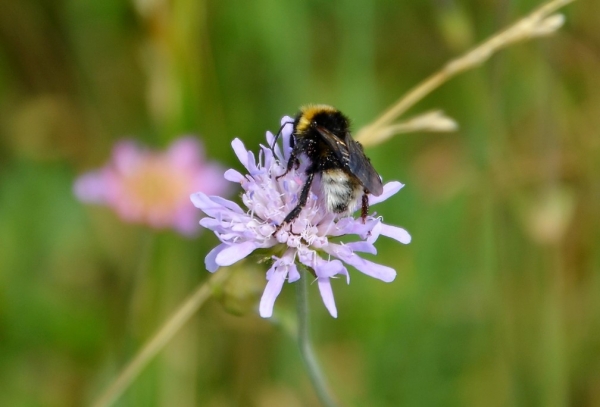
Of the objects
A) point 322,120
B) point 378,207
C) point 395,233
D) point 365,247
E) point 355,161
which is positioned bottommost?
point 365,247

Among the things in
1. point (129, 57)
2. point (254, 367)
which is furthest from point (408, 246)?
point (129, 57)

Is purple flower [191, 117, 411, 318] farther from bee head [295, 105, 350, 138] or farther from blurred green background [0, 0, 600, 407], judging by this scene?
blurred green background [0, 0, 600, 407]

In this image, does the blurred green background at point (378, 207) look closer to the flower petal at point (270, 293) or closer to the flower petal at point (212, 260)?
the flower petal at point (212, 260)

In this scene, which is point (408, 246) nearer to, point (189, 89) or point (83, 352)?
point (189, 89)

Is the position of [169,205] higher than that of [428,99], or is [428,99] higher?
[428,99]

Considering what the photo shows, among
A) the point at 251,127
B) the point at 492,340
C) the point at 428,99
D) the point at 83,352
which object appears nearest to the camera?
the point at 492,340

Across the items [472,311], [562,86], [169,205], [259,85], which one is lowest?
[472,311]

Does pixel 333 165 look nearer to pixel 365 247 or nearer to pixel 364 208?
pixel 364 208

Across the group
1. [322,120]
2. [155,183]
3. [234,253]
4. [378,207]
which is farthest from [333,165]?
[155,183]
